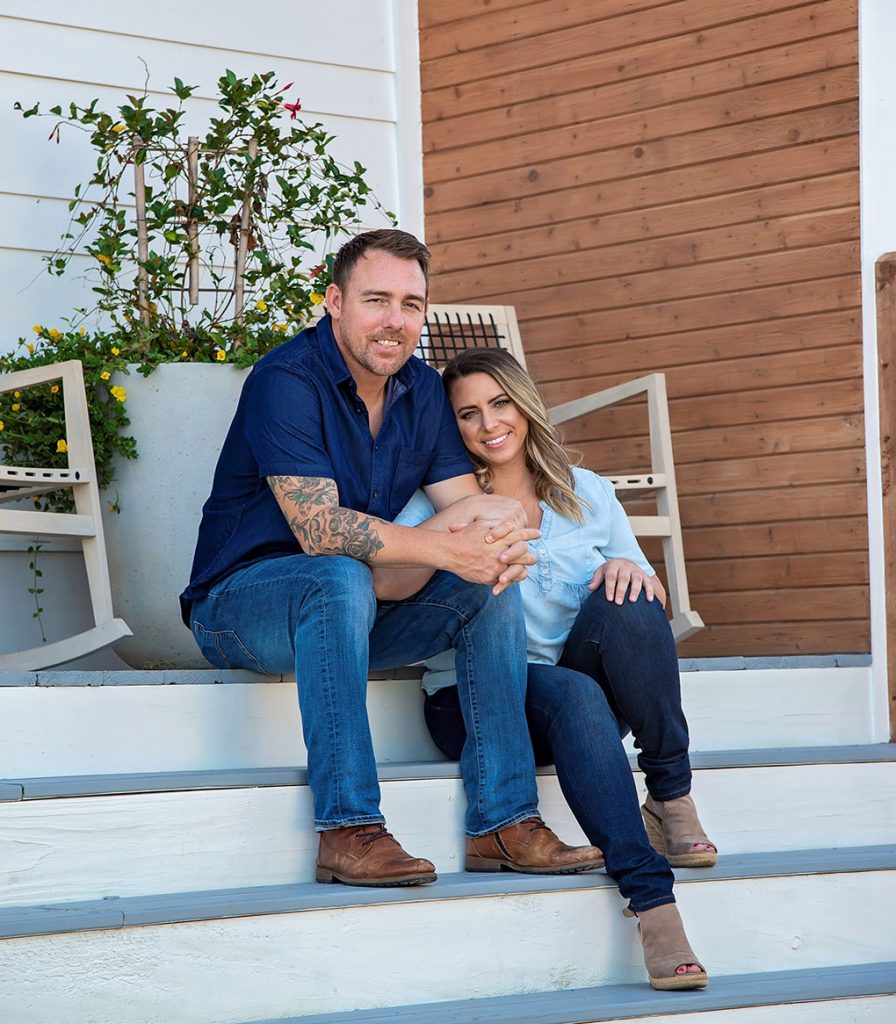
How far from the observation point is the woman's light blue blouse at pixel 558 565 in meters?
2.26

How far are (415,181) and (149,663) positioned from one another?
1870mm

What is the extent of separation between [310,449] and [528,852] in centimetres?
68

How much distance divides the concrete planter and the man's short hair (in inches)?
21.0

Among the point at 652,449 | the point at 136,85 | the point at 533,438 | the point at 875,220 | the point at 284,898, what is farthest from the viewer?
the point at 136,85

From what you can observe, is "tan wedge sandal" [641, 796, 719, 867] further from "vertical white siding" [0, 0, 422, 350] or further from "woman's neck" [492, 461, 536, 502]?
"vertical white siding" [0, 0, 422, 350]

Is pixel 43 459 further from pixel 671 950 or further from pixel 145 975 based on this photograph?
pixel 671 950

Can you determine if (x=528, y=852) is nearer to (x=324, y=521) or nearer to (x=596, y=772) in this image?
(x=596, y=772)

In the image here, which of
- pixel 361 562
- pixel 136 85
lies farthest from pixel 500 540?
pixel 136 85

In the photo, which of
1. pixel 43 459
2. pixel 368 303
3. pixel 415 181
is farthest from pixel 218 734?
pixel 415 181

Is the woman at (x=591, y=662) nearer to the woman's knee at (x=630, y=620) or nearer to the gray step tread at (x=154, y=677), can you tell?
the woman's knee at (x=630, y=620)

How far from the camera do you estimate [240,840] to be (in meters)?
1.95

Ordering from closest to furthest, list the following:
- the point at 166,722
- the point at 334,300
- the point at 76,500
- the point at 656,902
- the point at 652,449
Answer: the point at 656,902 → the point at 166,722 → the point at 334,300 → the point at 76,500 → the point at 652,449

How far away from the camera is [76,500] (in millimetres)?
2629

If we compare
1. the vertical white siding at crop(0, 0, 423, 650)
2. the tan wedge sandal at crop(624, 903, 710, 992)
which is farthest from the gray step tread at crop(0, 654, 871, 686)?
the vertical white siding at crop(0, 0, 423, 650)
